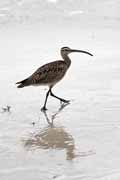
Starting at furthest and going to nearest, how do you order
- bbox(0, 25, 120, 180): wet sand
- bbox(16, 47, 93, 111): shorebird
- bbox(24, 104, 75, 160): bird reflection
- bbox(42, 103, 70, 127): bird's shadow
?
1. bbox(16, 47, 93, 111): shorebird
2. bbox(42, 103, 70, 127): bird's shadow
3. bbox(24, 104, 75, 160): bird reflection
4. bbox(0, 25, 120, 180): wet sand

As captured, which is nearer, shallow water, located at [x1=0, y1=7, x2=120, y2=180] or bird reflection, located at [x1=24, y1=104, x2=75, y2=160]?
shallow water, located at [x1=0, y1=7, x2=120, y2=180]

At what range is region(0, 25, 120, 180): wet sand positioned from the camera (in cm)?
639

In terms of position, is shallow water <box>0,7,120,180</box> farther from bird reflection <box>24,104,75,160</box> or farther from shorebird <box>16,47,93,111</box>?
shorebird <box>16,47,93,111</box>

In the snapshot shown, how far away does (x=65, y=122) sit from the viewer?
877 centimetres

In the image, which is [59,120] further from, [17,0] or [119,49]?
[17,0]

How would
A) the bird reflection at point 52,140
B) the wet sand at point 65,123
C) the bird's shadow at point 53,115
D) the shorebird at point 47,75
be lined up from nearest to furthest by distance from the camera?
the wet sand at point 65,123 < the bird reflection at point 52,140 < the bird's shadow at point 53,115 < the shorebird at point 47,75

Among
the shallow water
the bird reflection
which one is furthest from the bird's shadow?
the bird reflection

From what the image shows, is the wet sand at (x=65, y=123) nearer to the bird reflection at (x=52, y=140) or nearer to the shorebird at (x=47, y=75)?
the bird reflection at (x=52, y=140)

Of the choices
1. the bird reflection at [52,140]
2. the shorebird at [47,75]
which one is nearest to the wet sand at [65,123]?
the bird reflection at [52,140]

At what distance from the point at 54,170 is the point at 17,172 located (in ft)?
1.39

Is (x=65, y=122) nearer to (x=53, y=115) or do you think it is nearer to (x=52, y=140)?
(x=53, y=115)

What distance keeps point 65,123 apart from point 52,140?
3.12 ft

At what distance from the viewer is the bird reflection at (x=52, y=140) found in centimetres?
733

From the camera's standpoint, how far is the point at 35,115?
943cm
